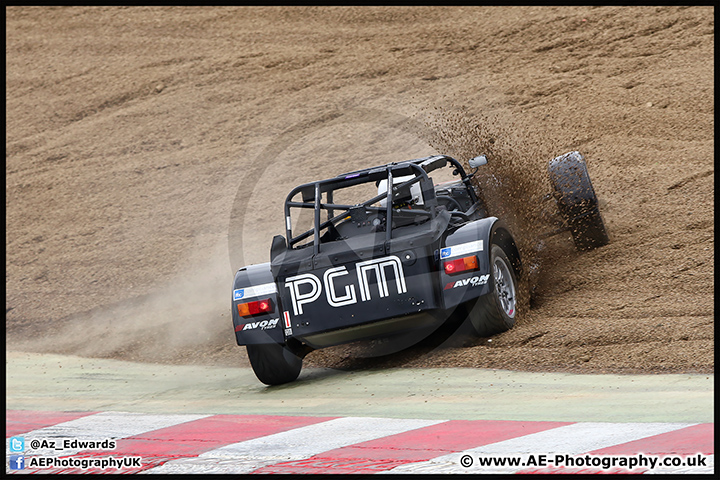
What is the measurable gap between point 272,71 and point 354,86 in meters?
2.62

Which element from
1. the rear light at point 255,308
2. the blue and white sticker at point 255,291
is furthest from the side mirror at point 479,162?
the rear light at point 255,308

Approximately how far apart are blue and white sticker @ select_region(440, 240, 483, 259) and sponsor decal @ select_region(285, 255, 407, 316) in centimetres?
44

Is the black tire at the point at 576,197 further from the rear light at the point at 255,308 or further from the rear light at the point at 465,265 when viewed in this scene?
the rear light at the point at 255,308

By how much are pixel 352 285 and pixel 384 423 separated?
1.55m

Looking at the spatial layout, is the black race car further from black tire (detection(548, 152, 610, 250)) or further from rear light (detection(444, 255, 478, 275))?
black tire (detection(548, 152, 610, 250))

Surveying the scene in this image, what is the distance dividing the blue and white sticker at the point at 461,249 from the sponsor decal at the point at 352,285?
0.44 metres

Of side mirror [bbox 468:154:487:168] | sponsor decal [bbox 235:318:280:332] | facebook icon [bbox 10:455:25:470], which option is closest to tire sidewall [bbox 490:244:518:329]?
side mirror [bbox 468:154:487:168]

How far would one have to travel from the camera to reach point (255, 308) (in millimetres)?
7184

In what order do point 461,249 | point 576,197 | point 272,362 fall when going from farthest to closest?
point 576,197, point 272,362, point 461,249

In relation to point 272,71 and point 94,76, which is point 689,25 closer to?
point 272,71

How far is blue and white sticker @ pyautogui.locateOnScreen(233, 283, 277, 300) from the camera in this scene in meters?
7.19

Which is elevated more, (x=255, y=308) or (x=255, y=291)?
(x=255, y=291)

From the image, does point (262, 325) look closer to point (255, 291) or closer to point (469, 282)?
point (255, 291)

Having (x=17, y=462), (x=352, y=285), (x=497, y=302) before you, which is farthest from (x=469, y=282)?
(x=17, y=462)
